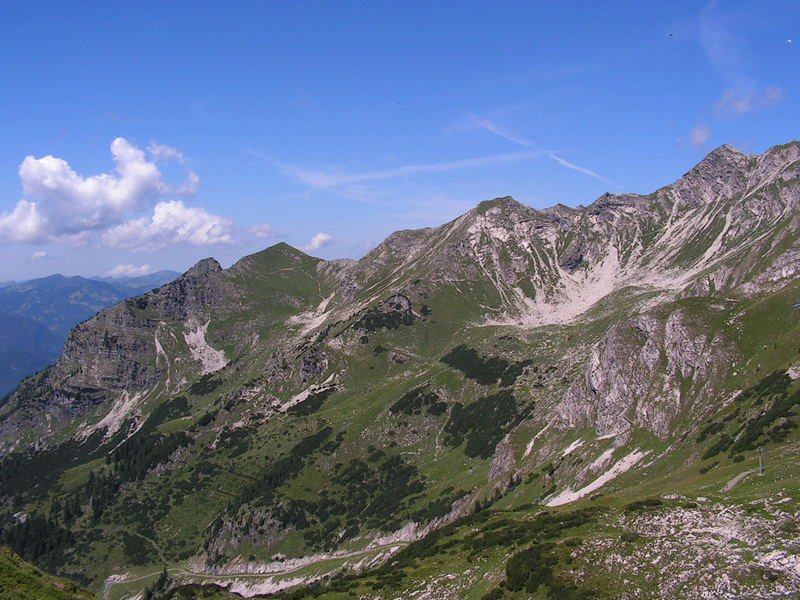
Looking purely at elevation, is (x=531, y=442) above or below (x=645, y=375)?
below

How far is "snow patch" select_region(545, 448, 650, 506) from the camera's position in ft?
287

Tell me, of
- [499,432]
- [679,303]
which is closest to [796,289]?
[679,303]

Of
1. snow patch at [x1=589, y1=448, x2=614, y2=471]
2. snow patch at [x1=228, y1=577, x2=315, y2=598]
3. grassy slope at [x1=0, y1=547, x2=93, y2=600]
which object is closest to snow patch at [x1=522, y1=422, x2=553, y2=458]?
snow patch at [x1=589, y1=448, x2=614, y2=471]

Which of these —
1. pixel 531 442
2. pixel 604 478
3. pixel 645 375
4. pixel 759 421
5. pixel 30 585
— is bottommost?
pixel 531 442

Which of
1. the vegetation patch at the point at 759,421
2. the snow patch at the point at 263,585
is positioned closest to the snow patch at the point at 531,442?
the vegetation patch at the point at 759,421

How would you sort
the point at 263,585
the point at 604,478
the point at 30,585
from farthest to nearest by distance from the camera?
1. the point at 263,585
2. the point at 604,478
3. the point at 30,585

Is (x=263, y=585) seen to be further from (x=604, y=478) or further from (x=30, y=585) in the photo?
(x=30, y=585)

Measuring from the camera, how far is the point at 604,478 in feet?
291

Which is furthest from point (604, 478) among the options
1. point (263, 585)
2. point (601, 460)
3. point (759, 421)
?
point (263, 585)

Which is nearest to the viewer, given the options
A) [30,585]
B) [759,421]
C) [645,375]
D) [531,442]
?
[30,585]

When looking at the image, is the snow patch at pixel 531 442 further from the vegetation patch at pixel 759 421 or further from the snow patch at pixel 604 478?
the vegetation patch at pixel 759 421

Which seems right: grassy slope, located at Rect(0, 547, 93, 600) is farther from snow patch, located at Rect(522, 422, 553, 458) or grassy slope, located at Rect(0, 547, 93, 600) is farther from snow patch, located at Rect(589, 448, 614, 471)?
snow patch, located at Rect(522, 422, 553, 458)

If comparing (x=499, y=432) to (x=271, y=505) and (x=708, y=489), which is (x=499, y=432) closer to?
(x=271, y=505)

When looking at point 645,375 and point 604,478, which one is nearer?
point 604,478
